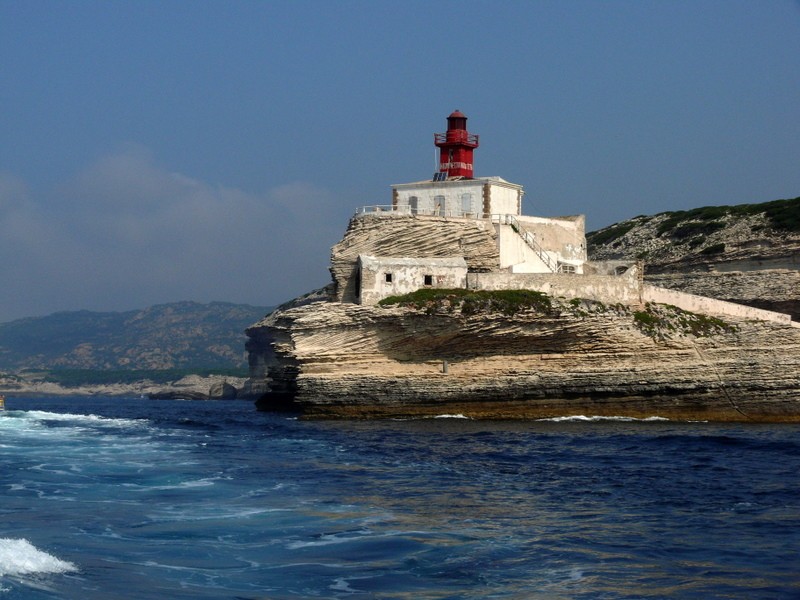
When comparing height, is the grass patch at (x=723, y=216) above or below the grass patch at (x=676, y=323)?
above

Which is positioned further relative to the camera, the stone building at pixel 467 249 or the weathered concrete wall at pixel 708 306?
the stone building at pixel 467 249

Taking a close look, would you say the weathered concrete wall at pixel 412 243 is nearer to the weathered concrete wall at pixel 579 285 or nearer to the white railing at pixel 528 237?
the white railing at pixel 528 237

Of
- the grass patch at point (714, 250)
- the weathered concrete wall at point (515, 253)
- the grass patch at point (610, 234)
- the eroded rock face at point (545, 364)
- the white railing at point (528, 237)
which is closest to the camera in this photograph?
the eroded rock face at point (545, 364)

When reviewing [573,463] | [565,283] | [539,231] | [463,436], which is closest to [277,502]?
[573,463]

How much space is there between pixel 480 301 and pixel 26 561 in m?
24.1

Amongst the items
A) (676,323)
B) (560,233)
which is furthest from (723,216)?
(676,323)

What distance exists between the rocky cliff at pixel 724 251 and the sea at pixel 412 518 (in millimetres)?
21713

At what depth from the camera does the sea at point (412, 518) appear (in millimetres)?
12852

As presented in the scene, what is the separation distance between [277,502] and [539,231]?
28.0 metres

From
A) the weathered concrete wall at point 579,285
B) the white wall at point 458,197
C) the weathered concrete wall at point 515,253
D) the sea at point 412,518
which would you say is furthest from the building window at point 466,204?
the sea at point 412,518

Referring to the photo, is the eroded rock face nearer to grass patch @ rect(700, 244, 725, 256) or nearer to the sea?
the sea

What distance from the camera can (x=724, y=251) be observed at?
187ft

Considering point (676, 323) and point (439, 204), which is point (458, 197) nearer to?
point (439, 204)

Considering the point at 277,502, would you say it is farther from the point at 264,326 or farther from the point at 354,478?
the point at 264,326
